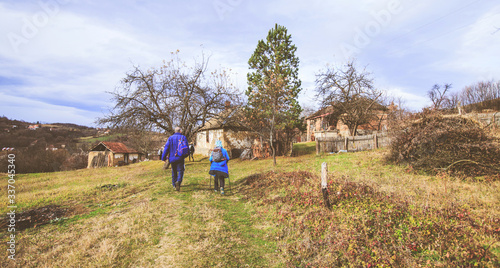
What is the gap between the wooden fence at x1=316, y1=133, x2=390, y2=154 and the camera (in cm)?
1722

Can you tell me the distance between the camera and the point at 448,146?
8.27 metres

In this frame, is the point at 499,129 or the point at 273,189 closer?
the point at 499,129

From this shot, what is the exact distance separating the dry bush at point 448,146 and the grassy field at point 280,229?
91 cm

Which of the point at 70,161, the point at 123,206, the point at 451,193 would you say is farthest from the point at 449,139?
the point at 70,161

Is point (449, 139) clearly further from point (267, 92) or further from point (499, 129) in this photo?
point (267, 92)

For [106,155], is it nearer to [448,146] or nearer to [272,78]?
[272,78]

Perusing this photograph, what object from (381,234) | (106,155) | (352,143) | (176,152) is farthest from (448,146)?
(106,155)

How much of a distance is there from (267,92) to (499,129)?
1377cm

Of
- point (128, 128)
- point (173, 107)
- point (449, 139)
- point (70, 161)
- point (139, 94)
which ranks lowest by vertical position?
point (70, 161)

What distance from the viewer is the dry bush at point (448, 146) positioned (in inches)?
287

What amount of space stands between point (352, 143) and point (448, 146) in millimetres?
10213

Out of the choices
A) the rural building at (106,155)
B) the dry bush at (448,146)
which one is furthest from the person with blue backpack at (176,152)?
the rural building at (106,155)

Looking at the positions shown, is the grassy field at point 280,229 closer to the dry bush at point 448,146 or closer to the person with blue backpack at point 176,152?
the dry bush at point 448,146

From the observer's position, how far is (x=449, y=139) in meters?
8.40
